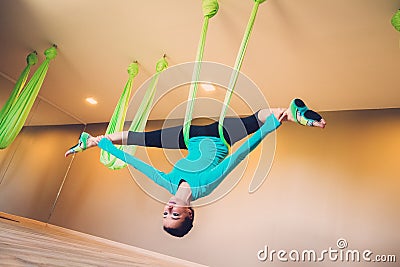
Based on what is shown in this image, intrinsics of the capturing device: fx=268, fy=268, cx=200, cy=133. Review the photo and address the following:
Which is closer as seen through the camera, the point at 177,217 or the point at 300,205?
the point at 177,217

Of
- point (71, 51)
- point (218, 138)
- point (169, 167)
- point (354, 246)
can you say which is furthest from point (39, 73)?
point (354, 246)

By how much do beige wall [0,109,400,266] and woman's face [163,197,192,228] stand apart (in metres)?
1.34

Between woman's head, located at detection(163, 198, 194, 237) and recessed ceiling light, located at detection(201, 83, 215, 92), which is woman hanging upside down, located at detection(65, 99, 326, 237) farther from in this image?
recessed ceiling light, located at detection(201, 83, 215, 92)

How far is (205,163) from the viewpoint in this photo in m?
1.37

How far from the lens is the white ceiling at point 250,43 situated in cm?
189

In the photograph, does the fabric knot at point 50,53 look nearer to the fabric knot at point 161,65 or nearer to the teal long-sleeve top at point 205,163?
the fabric knot at point 161,65

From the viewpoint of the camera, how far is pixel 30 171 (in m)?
4.00

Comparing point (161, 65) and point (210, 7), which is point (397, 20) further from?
point (161, 65)

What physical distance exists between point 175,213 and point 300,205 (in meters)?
1.49

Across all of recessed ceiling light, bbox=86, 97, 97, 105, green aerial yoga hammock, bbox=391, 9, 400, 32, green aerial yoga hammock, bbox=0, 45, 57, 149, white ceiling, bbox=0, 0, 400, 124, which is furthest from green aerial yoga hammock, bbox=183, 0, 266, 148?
recessed ceiling light, bbox=86, 97, 97, 105

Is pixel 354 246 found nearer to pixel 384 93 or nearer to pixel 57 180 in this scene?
pixel 384 93

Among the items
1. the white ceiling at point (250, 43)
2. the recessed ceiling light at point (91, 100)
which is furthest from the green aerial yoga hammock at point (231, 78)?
the recessed ceiling light at point (91, 100)

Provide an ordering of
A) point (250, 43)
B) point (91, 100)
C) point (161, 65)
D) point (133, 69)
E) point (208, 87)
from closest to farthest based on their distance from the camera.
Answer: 1. point (250, 43)
2. point (161, 65)
3. point (133, 69)
4. point (208, 87)
5. point (91, 100)

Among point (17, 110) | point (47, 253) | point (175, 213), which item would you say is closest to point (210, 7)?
point (175, 213)
